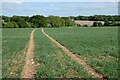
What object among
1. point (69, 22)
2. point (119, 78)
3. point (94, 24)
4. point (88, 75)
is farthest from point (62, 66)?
point (69, 22)

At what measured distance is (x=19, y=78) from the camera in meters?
15.1

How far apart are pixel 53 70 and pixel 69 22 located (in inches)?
7118

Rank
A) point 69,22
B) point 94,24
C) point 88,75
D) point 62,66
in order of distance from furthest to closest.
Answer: point 69,22 < point 94,24 < point 62,66 < point 88,75

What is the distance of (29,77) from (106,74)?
3.81 metres

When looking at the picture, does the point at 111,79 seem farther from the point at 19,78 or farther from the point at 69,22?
the point at 69,22

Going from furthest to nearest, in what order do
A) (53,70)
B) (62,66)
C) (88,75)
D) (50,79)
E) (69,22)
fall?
(69,22)
(62,66)
(53,70)
(88,75)
(50,79)

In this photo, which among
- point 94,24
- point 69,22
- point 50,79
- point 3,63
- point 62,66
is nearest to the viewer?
point 50,79

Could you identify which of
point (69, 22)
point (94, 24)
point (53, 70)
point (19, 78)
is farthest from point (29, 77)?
point (69, 22)

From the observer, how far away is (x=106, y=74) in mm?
15719

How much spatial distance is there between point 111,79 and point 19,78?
14.2ft

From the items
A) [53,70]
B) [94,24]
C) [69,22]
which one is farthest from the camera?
[69,22]

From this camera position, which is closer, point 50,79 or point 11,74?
point 50,79

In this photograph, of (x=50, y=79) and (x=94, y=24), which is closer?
(x=50, y=79)

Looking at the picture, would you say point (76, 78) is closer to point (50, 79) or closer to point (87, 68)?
point (50, 79)
